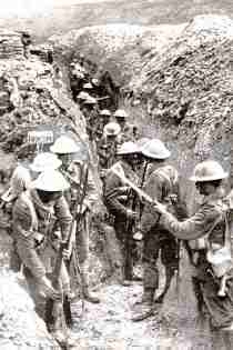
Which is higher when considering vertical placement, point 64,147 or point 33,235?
point 64,147

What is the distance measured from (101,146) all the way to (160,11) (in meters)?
11.9

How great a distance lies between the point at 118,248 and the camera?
12.1 m

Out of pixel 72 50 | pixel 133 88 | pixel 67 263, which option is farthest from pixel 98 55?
pixel 67 263

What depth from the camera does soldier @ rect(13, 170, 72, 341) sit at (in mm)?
8852

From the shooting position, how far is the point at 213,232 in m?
8.40

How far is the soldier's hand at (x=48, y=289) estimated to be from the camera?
8.95 m

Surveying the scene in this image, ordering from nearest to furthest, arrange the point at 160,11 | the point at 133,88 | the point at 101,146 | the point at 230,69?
the point at 230,69, the point at 101,146, the point at 133,88, the point at 160,11

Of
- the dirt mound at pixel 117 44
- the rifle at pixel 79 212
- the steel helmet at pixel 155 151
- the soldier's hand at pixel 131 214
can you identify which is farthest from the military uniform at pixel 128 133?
the dirt mound at pixel 117 44

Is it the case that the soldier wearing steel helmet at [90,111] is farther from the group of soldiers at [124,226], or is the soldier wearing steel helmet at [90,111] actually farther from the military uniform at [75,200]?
the military uniform at [75,200]

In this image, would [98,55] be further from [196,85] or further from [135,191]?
[135,191]

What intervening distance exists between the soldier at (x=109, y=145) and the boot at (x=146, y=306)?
12.3 ft

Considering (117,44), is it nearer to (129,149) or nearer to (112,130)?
(112,130)

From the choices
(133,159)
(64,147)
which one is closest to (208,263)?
(133,159)

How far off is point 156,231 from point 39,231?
195 cm
